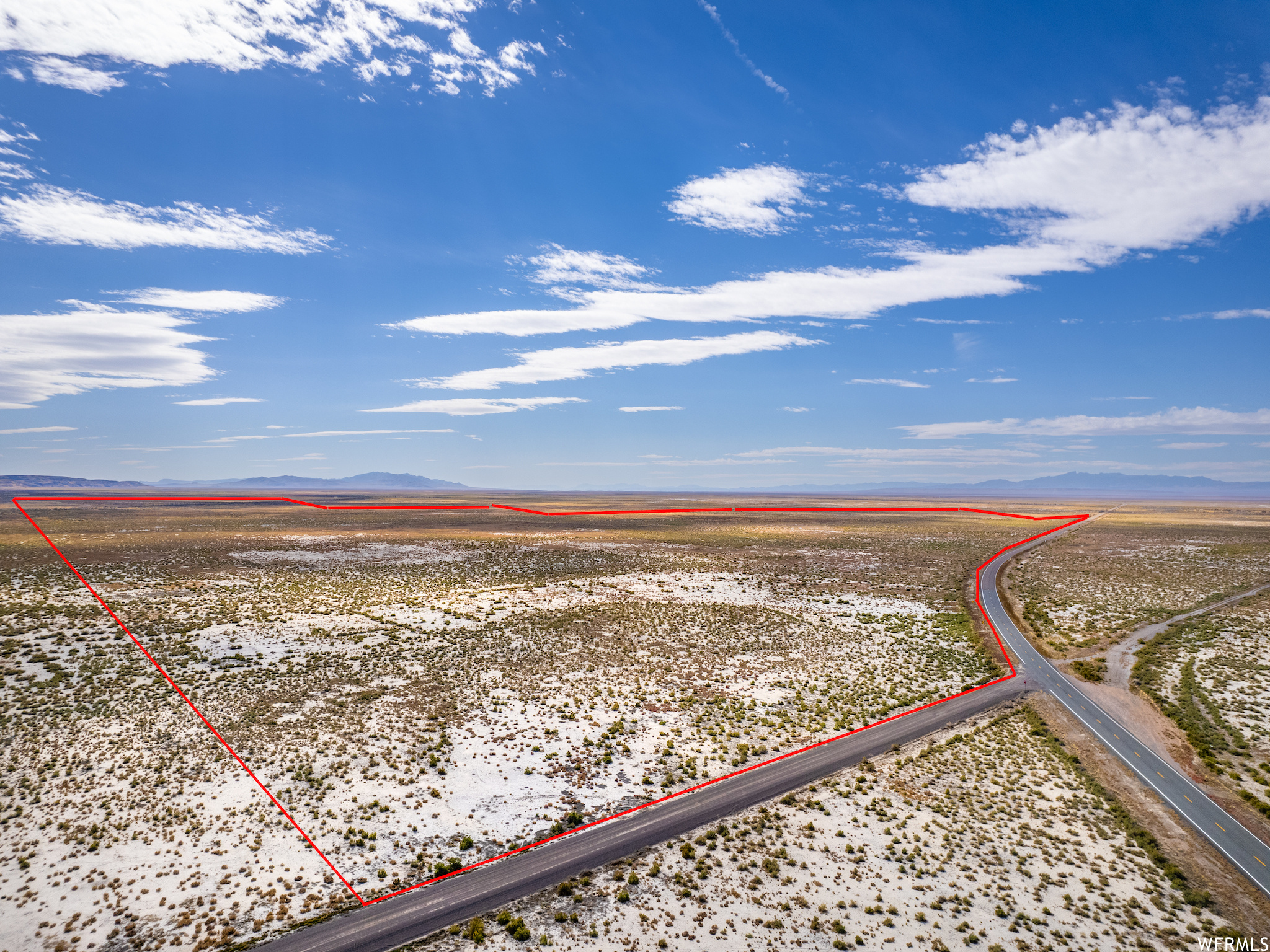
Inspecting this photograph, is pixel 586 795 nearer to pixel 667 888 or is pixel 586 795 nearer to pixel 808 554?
pixel 667 888

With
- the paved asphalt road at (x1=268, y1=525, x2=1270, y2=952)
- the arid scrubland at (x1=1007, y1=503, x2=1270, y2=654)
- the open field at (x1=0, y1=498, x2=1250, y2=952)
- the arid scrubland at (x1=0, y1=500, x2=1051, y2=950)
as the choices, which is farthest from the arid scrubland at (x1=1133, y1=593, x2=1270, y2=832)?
the arid scrubland at (x1=0, y1=500, x2=1051, y2=950)

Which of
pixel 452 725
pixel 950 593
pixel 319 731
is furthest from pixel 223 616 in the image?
pixel 950 593

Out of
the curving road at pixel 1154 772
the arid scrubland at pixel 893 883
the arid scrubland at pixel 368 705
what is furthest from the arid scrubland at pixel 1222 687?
the arid scrubland at pixel 368 705

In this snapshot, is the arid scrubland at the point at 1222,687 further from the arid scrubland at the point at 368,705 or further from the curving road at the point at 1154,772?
the arid scrubland at the point at 368,705

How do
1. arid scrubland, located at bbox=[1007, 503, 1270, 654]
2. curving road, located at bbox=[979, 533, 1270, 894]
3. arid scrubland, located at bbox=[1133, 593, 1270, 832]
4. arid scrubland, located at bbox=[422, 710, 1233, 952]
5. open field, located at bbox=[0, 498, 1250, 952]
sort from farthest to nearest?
arid scrubland, located at bbox=[1007, 503, 1270, 654] → arid scrubland, located at bbox=[1133, 593, 1270, 832] → curving road, located at bbox=[979, 533, 1270, 894] → open field, located at bbox=[0, 498, 1250, 952] → arid scrubland, located at bbox=[422, 710, 1233, 952]

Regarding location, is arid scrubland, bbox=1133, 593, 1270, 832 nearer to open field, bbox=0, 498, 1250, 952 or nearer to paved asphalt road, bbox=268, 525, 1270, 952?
paved asphalt road, bbox=268, 525, 1270, 952

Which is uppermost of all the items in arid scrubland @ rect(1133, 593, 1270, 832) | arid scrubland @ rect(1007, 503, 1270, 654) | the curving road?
arid scrubland @ rect(1007, 503, 1270, 654)
